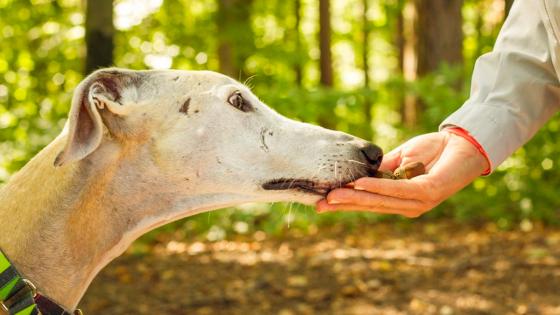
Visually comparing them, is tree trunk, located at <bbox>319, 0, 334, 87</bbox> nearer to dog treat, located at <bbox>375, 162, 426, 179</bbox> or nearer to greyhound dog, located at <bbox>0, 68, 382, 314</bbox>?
dog treat, located at <bbox>375, 162, 426, 179</bbox>

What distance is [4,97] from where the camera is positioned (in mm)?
9945

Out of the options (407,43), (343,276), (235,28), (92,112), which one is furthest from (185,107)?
(407,43)

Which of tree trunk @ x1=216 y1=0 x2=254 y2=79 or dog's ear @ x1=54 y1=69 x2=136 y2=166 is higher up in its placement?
dog's ear @ x1=54 y1=69 x2=136 y2=166

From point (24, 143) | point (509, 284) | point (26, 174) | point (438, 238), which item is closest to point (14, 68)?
point (24, 143)

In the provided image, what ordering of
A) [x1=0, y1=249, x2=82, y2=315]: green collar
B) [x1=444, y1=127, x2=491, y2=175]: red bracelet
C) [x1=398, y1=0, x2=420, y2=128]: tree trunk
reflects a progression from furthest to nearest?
[x1=398, y1=0, x2=420, y2=128]: tree trunk
[x1=444, y1=127, x2=491, y2=175]: red bracelet
[x1=0, y1=249, x2=82, y2=315]: green collar

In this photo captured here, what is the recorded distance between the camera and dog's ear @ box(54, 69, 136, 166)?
2.55m

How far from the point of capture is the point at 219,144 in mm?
2918

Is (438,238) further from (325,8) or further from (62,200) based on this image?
(325,8)

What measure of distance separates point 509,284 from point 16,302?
15.5 ft

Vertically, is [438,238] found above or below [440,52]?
below

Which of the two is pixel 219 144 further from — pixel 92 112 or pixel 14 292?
pixel 14 292

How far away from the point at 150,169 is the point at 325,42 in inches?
467

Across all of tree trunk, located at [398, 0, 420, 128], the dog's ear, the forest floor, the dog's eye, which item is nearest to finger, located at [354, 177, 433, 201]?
the dog's eye

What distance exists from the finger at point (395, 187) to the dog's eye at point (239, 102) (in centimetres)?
57
